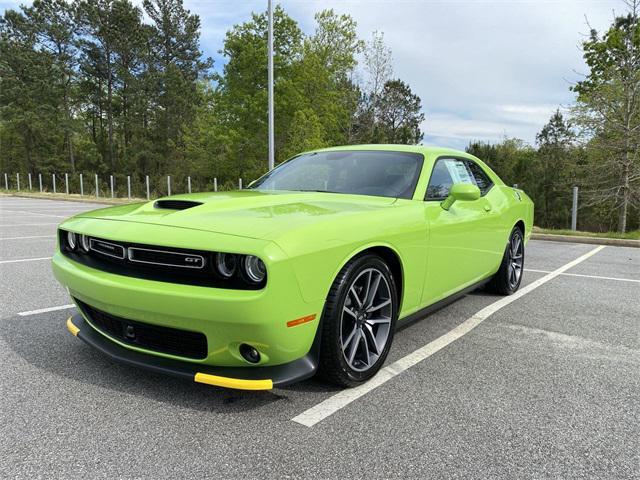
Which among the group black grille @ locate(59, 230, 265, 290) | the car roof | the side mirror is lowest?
black grille @ locate(59, 230, 265, 290)

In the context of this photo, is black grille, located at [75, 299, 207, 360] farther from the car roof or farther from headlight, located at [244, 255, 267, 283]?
the car roof

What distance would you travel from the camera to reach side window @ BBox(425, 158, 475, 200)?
365 cm

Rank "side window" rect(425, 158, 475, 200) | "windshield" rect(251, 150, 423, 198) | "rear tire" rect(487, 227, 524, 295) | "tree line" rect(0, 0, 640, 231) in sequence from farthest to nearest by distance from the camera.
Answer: "tree line" rect(0, 0, 640, 231), "rear tire" rect(487, 227, 524, 295), "side window" rect(425, 158, 475, 200), "windshield" rect(251, 150, 423, 198)

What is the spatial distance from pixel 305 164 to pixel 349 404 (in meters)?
2.22

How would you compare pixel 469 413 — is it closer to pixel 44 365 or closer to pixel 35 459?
pixel 35 459

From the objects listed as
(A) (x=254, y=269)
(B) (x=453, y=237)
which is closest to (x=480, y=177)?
(B) (x=453, y=237)

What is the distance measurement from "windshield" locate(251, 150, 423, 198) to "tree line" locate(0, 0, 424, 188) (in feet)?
86.2

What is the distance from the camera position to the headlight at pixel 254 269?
224cm

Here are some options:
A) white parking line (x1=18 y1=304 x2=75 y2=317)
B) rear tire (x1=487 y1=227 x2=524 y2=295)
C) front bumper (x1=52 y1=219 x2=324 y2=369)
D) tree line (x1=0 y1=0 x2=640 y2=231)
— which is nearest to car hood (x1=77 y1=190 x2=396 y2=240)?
front bumper (x1=52 y1=219 x2=324 y2=369)

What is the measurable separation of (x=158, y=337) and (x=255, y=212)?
82 centimetres

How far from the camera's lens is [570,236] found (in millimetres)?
10961

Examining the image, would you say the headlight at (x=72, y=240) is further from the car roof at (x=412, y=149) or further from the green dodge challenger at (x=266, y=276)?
the car roof at (x=412, y=149)

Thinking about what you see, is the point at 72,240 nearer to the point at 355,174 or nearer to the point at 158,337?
the point at 158,337

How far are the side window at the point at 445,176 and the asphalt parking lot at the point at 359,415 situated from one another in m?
1.07
